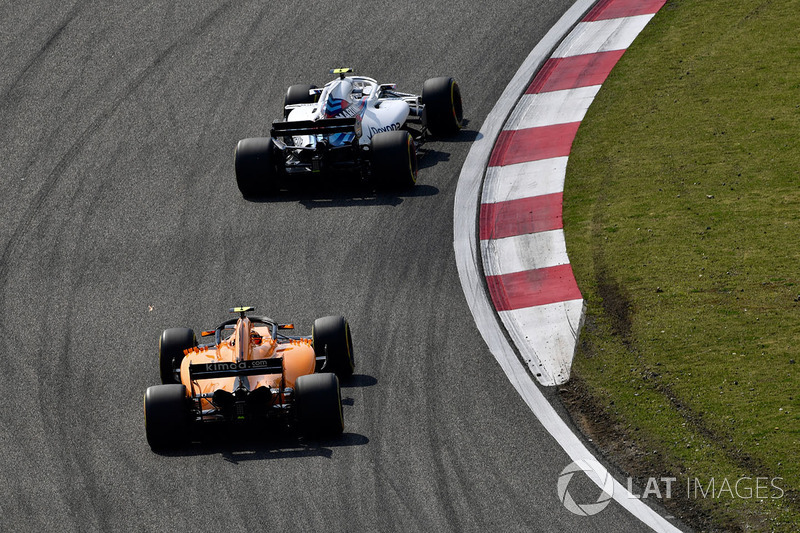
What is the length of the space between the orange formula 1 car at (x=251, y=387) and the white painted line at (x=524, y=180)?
5082mm

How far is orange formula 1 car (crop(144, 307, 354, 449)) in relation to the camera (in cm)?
1270

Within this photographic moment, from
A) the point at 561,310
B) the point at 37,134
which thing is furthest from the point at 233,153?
the point at 561,310

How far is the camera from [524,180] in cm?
1831

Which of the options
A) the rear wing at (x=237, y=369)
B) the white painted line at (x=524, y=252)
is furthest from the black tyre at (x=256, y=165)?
the rear wing at (x=237, y=369)

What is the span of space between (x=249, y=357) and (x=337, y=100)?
6.75 m

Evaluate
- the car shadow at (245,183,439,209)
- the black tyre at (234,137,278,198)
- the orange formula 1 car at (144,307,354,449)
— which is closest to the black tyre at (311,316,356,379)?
the orange formula 1 car at (144,307,354,449)

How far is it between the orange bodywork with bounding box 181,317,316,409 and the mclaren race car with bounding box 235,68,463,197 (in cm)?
498

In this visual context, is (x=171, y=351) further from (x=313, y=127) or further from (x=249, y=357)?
(x=313, y=127)

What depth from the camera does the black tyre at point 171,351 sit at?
13.9 m

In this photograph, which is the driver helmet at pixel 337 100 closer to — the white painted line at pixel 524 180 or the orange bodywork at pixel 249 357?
the white painted line at pixel 524 180

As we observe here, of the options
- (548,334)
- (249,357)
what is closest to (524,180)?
(548,334)

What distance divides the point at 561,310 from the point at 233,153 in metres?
7.47

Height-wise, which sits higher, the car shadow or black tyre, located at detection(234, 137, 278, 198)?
black tyre, located at detection(234, 137, 278, 198)

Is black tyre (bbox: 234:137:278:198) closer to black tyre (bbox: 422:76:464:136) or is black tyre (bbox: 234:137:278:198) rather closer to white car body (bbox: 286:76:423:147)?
white car body (bbox: 286:76:423:147)
